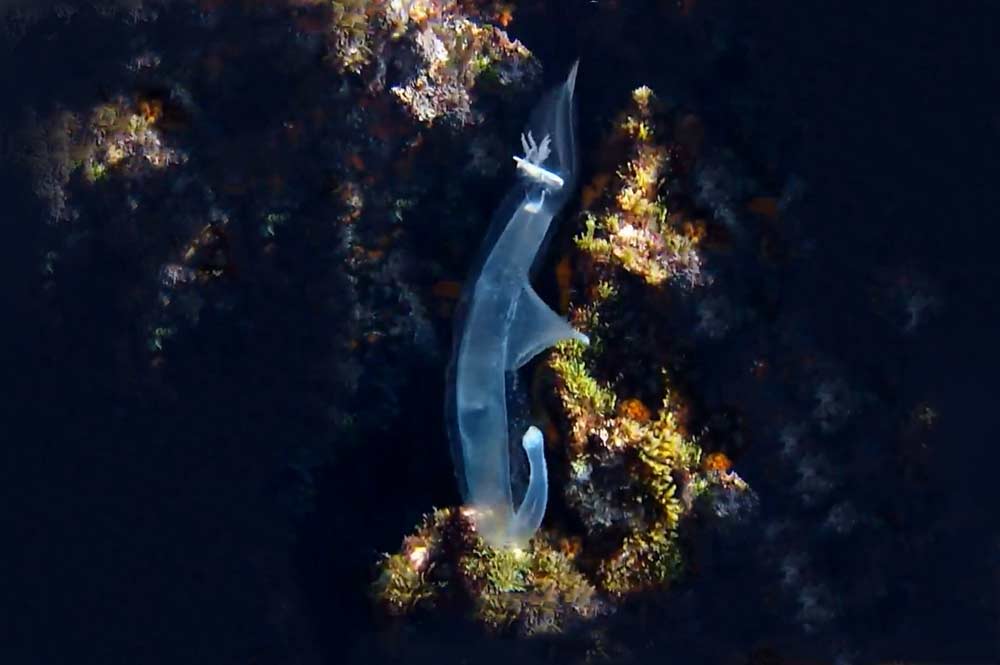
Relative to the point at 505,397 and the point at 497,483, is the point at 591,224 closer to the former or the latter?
the point at 505,397

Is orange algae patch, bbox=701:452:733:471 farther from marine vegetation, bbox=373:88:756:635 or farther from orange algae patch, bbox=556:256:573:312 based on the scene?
orange algae patch, bbox=556:256:573:312

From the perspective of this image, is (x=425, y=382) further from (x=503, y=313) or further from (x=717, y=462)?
(x=717, y=462)

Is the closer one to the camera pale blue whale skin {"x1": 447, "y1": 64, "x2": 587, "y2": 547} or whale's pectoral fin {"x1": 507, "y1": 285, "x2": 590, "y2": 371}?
whale's pectoral fin {"x1": 507, "y1": 285, "x2": 590, "y2": 371}

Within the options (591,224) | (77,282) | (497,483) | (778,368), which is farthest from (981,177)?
(77,282)

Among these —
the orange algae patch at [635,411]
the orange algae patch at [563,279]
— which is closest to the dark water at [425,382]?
the orange algae patch at [635,411]

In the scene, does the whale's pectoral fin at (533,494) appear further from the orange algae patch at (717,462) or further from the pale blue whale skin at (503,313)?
the orange algae patch at (717,462)

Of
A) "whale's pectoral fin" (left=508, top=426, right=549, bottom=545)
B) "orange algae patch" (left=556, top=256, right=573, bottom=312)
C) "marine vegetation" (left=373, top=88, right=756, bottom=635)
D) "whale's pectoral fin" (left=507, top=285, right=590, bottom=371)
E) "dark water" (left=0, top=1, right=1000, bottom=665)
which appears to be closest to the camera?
"dark water" (left=0, top=1, right=1000, bottom=665)

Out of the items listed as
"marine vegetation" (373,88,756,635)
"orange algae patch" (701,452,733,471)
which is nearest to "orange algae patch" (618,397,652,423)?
"marine vegetation" (373,88,756,635)

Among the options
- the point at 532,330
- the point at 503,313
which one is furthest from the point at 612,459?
the point at 503,313
